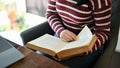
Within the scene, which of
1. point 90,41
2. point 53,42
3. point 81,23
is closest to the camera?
point 90,41

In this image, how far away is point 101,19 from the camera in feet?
3.31

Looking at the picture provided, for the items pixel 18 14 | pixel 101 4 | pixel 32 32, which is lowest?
pixel 18 14

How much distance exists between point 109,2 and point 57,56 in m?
0.42

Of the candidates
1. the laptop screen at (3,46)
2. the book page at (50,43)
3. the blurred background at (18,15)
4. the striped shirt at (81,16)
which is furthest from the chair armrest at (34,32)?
the blurred background at (18,15)

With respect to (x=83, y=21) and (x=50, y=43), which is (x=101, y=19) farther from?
(x=50, y=43)

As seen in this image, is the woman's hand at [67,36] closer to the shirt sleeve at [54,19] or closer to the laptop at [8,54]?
the shirt sleeve at [54,19]

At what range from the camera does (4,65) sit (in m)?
0.64

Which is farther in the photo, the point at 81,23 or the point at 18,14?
the point at 18,14

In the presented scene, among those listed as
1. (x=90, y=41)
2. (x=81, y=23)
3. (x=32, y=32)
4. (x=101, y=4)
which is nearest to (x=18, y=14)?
(x=32, y=32)

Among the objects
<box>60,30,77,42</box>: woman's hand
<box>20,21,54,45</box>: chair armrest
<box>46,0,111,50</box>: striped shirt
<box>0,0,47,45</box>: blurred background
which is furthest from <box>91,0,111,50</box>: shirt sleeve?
<box>0,0,47,45</box>: blurred background

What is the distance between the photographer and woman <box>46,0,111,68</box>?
1.00 metres

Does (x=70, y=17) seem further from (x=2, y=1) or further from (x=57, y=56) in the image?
(x=2, y=1)

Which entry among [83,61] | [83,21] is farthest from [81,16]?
[83,61]

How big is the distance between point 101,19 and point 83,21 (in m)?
0.11
